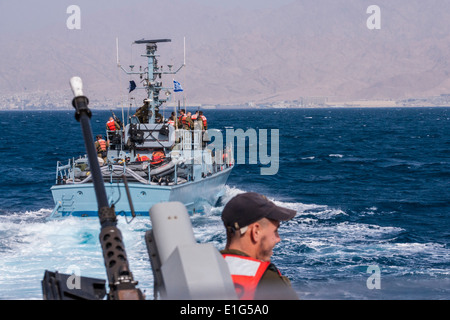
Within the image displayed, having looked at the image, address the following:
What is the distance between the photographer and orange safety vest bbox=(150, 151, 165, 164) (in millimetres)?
25112

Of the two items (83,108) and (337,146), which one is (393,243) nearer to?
(83,108)

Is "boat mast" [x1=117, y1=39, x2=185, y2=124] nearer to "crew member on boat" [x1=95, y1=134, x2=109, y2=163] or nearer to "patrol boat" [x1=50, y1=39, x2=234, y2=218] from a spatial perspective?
"patrol boat" [x1=50, y1=39, x2=234, y2=218]

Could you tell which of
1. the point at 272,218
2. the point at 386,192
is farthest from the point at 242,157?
the point at 272,218

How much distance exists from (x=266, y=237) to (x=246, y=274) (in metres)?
0.41

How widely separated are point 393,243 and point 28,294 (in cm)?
1284

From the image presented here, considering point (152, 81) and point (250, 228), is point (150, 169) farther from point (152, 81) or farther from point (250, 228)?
point (250, 228)

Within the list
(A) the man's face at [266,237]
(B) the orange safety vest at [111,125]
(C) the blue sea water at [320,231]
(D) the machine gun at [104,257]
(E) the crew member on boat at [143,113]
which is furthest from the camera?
(E) the crew member on boat at [143,113]

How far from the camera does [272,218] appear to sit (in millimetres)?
3537

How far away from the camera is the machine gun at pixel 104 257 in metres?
3.13

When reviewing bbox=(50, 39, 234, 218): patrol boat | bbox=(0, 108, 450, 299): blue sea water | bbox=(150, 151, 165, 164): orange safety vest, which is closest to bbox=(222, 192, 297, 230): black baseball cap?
bbox=(0, 108, 450, 299): blue sea water

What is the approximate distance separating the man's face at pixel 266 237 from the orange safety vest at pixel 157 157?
21.5 metres

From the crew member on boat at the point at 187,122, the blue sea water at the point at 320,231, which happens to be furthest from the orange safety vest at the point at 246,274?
the crew member on boat at the point at 187,122

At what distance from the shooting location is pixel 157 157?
26.1 m

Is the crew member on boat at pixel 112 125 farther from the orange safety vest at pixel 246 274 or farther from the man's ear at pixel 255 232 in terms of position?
the orange safety vest at pixel 246 274
